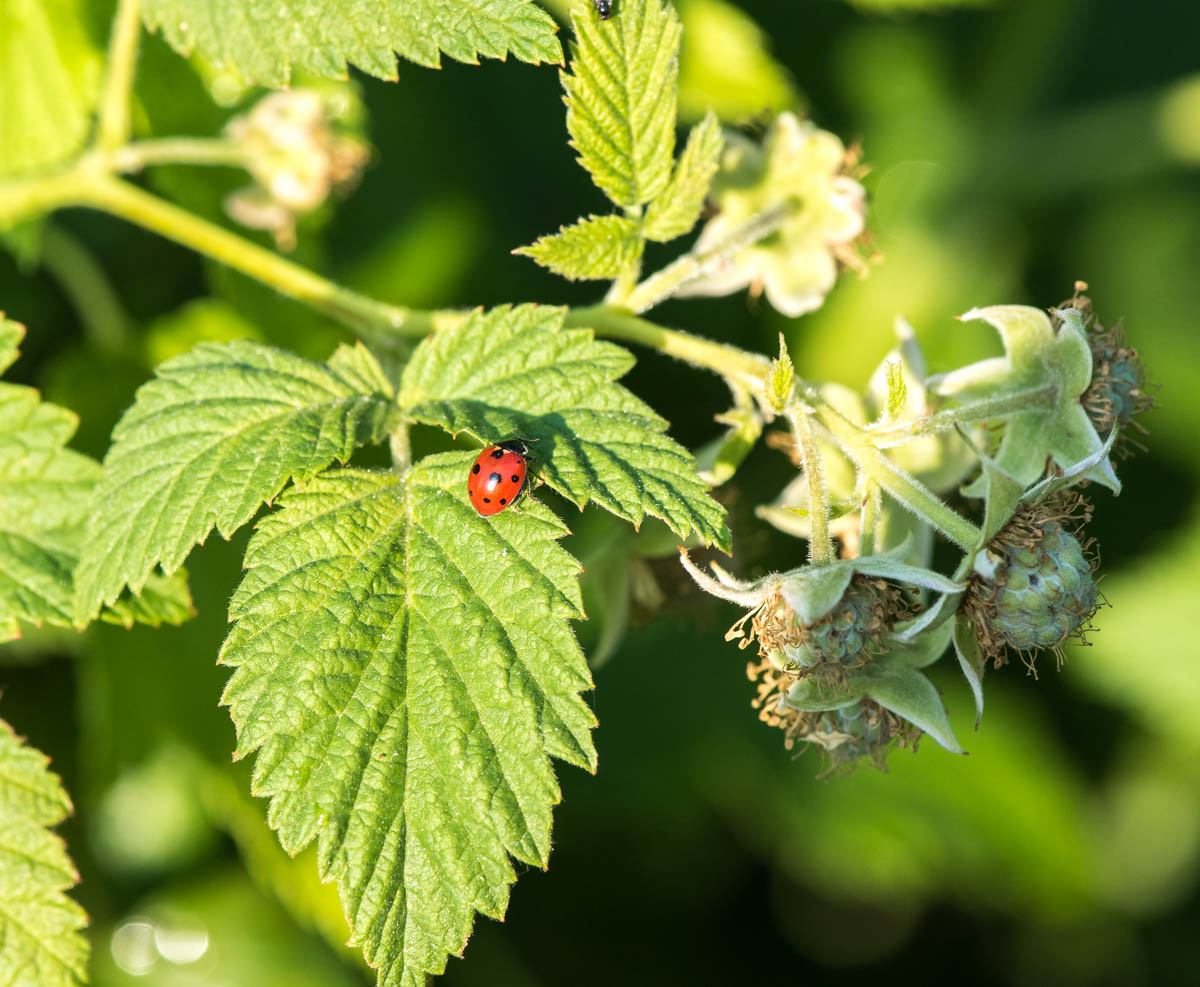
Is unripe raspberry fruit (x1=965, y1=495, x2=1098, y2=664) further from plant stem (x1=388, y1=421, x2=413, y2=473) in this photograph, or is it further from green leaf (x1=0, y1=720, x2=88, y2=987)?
green leaf (x1=0, y1=720, x2=88, y2=987)

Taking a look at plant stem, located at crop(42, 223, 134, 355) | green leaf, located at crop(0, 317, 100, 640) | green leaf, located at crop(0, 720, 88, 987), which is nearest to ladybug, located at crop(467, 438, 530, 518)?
green leaf, located at crop(0, 317, 100, 640)

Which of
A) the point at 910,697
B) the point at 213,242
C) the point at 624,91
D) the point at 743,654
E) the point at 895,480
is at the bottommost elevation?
the point at 743,654

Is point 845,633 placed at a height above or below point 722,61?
below

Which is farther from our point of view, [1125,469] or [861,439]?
[1125,469]

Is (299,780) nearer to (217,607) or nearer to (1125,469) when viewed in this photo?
(217,607)

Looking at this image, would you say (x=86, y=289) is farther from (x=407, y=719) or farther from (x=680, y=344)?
(x=407, y=719)

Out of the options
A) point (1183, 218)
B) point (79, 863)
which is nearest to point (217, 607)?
point (79, 863)

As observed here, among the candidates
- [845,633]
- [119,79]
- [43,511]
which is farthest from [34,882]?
[119,79]
